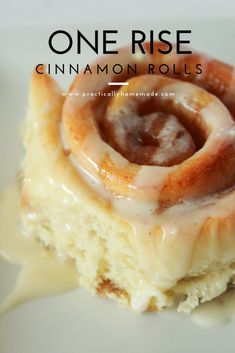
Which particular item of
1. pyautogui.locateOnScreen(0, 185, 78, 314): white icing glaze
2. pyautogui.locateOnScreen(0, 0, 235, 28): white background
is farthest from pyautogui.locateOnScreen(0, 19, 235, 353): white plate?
pyautogui.locateOnScreen(0, 0, 235, 28): white background

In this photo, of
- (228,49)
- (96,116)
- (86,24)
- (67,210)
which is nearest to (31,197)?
(67,210)

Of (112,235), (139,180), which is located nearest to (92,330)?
(112,235)

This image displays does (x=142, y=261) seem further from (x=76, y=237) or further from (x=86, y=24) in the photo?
(x=86, y=24)

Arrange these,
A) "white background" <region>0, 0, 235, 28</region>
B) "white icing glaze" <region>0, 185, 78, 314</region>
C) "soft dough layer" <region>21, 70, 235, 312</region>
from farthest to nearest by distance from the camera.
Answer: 1. "white background" <region>0, 0, 235, 28</region>
2. "white icing glaze" <region>0, 185, 78, 314</region>
3. "soft dough layer" <region>21, 70, 235, 312</region>

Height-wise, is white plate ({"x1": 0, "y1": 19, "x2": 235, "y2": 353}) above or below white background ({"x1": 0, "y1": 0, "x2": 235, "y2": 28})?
below

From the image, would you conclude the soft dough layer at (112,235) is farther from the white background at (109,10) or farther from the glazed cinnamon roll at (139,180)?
the white background at (109,10)

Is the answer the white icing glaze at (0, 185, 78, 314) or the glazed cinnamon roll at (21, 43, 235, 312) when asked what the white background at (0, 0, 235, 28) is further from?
the white icing glaze at (0, 185, 78, 314)

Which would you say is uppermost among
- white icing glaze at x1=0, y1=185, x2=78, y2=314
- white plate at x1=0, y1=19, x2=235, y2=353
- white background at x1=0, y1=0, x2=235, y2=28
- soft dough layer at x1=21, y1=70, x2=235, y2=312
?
white background at x1=0, y1=0, x2=235, y2=28

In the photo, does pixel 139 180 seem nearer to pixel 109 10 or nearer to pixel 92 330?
pixel 92 330

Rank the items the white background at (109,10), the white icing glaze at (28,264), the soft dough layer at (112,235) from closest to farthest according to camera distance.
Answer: the soft dough layer at (112,235), the white icing glaze at (28,264), the white background at (109,10)

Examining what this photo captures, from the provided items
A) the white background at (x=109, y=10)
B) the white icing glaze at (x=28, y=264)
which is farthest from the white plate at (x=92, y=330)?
the white background at (x=109, y=10)
